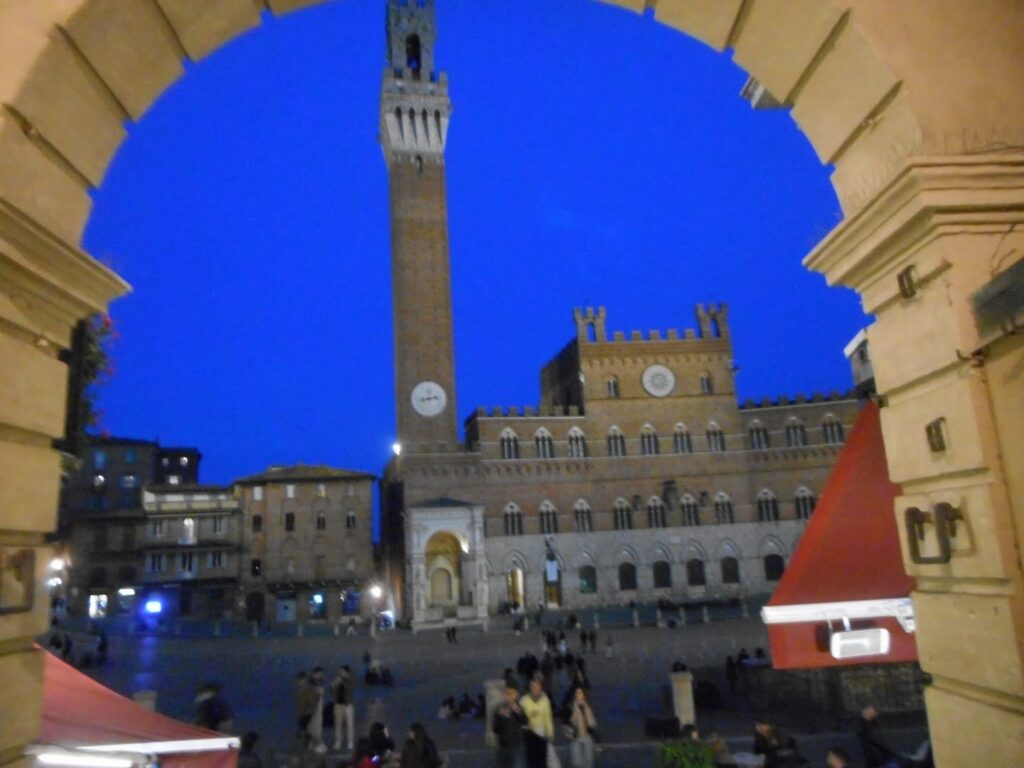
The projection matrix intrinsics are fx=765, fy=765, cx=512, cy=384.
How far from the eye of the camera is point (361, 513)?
47062 mm

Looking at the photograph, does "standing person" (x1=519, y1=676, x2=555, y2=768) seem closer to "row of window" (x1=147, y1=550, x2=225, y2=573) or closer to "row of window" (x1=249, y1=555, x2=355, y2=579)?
"row of window" (x1=249, y1=555, x2=355, y2=579)

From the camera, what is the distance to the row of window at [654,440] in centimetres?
4353

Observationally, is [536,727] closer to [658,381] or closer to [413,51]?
[658,381]

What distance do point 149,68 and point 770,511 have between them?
148ft

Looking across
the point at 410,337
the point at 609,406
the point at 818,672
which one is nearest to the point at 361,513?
the point at 410,337

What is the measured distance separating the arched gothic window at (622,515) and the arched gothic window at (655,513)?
1.09 metres

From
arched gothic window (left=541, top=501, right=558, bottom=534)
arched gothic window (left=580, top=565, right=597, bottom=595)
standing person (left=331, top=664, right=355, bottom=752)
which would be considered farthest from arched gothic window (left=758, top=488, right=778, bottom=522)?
standing person (left=331, top=664, right=355, bottom=752)

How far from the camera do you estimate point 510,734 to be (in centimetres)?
828

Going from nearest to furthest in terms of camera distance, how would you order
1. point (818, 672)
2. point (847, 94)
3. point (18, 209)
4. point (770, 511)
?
1. point (18, 209)
2. point (847, 94)
3. point (818, 672)
4. point (770, 511)

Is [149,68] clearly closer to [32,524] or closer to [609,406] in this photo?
[32,524]

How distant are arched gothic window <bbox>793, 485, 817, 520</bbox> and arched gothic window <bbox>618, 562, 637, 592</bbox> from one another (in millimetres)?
10556

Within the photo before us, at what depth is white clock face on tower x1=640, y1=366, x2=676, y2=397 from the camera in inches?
1795

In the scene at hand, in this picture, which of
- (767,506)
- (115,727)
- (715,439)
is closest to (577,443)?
(715,439)

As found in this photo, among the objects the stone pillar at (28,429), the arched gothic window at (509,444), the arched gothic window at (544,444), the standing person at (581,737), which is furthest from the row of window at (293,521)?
the stone pillar at (28,429)
